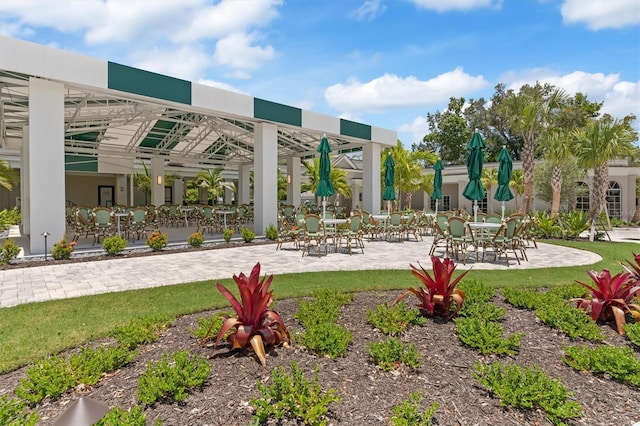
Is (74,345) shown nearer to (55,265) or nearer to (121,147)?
(55,265)

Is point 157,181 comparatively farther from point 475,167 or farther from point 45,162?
point 475,167

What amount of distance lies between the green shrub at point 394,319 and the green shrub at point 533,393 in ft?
3.35

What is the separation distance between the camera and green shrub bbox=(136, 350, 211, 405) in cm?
251

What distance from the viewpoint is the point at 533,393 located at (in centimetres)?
252

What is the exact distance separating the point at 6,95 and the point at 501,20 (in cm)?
1301

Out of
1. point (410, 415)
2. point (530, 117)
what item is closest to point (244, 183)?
point (530, 117)

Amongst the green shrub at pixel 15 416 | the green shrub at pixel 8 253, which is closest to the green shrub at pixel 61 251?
the green shrub at pixel 8 253

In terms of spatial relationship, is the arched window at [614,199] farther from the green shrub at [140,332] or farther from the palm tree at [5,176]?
the palm tree at [5,176]

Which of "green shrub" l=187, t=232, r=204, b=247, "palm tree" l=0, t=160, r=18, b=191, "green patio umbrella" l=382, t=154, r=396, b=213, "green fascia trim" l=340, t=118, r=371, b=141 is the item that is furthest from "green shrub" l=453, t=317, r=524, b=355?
"palm tree" l=0, t=160, r=18, b=191

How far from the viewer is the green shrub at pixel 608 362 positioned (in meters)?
2.89

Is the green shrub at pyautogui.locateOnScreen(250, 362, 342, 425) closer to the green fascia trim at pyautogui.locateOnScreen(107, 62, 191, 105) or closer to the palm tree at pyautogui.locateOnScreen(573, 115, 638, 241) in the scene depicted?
the green fascia trim at pyautogui.locateOnScreen(107, 62, 191, 105)

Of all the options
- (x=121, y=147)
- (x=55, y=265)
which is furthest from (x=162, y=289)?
(x=121, y=147)

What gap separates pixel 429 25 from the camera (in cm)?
925

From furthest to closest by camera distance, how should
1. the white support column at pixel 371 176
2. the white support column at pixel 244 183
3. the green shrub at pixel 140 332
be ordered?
the white support column at pixel 244 183 < the white support column at pixel 371 176 < the green shrub at pixel 140 332
